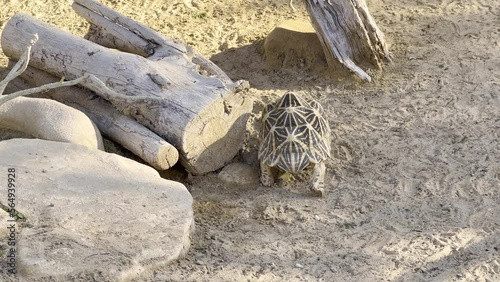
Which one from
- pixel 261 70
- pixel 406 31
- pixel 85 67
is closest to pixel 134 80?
pixel 85 67

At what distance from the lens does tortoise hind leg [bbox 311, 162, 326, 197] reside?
20.0 feet

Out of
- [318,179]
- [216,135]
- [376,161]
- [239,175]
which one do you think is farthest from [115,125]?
[376,161]

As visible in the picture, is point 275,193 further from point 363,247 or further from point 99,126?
point 99,126

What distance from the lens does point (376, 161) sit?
21.4ft

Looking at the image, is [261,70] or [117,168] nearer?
[117,168]

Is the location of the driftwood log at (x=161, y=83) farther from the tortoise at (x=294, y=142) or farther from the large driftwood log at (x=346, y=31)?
the large driftwood log at (x=346, y=31)

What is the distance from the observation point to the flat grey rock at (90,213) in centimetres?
476

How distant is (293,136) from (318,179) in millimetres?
378

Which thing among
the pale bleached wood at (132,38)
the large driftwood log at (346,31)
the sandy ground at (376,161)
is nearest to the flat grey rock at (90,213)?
the sandy ground at (376,161)

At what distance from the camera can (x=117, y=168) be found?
573 cm

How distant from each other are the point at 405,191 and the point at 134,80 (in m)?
2.21

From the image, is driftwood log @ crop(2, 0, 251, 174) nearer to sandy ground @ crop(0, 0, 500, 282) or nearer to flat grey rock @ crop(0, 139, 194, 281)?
sandy ground @ crop(0, 0, 500, 282)

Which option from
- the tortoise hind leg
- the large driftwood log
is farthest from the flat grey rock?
the large driftwood log

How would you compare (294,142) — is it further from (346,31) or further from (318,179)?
(346,31)
